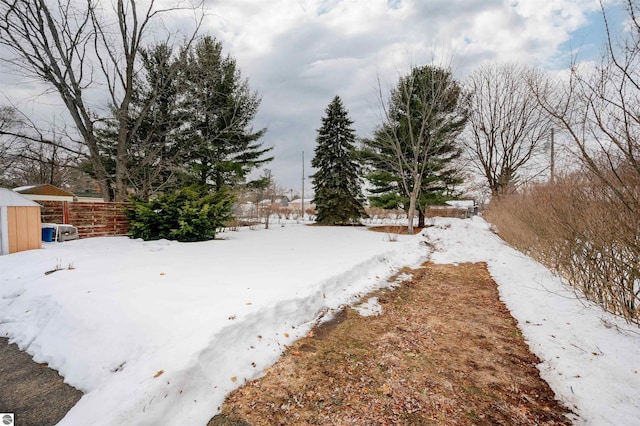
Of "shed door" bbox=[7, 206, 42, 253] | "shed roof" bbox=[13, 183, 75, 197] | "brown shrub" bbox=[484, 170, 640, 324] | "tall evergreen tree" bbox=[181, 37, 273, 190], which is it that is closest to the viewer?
"brown shrub" bbox=[484, 170, 640, 324]

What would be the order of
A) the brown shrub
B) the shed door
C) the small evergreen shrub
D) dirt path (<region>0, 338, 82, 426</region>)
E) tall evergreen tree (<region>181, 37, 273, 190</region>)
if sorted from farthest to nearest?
tall evergreen tree (<region>181, 37, 273, 190</region>), the small evergreen shrub, the shed door, the brown shrub, dirt path (<region>0, 338, 82, 426</region>)

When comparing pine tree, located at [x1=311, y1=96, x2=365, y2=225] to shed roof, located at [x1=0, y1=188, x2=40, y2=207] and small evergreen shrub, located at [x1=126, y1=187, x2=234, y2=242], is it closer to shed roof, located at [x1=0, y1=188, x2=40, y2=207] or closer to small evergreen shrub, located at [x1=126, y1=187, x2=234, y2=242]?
small evergreen shrub, located at [x1=126, y1=187, x2=234, y2=242]

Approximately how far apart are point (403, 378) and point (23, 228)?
836 cm

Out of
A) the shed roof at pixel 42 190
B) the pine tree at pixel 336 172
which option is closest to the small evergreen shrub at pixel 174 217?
the shed roof at pixel 42 190

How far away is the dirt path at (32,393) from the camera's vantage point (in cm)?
189

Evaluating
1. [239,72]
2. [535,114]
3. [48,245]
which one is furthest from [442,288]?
[535,114]

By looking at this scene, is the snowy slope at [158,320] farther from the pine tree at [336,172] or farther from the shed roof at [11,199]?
the pine tree at [336,172]

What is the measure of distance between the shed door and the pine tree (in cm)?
1381

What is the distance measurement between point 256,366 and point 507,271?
6490 mm

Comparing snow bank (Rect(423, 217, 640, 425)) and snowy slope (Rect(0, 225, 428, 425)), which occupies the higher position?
snowy slope (Rect(0, 225, 428, 425))

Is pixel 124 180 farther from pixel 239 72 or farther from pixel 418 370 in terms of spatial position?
pixel 418 370

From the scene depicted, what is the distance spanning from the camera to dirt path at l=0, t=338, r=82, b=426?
1.89 m

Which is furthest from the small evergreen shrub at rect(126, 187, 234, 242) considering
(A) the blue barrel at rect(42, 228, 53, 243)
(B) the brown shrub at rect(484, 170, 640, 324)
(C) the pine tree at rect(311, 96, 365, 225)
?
(C) the pine tree at rect(311, 96, 365, 225)

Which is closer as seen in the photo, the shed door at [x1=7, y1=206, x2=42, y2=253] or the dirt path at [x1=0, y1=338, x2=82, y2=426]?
the dirt path at [x1=0, y1=338, x2=82, y2=426]
